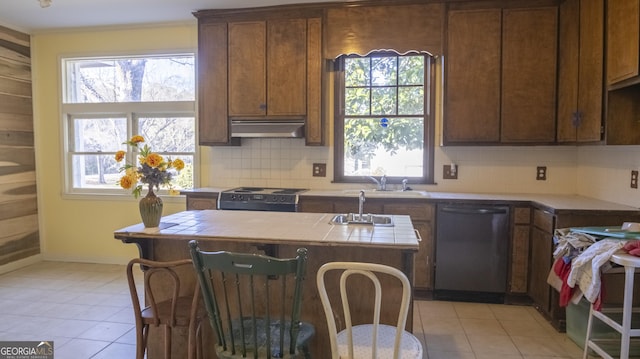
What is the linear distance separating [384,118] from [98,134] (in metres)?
3.30

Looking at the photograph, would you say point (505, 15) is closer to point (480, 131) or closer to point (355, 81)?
point (480, 131)

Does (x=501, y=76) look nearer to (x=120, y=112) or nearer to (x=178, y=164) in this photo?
(x=178, y=164)

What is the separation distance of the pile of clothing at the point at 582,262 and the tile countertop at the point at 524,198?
1.18 ft

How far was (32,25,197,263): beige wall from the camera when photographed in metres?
4.70

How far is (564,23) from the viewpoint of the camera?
354 centimetres

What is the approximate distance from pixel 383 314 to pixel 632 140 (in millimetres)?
2307

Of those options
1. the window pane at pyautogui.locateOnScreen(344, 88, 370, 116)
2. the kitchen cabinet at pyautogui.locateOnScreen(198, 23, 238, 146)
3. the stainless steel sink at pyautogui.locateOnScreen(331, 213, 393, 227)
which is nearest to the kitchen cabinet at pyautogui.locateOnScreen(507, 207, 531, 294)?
Result: the stainless steel sink at pyautogui.locateOnScreen(331, 213, 393, 227)

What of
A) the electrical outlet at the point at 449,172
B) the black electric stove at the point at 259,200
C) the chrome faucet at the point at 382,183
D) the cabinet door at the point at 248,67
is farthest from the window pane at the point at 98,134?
the electrical outlet at the point at 449,172

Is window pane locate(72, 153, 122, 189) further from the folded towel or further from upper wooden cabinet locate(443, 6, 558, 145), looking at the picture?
the folded towel

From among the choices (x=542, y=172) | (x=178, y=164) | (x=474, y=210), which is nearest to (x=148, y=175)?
(x=178, y=164)

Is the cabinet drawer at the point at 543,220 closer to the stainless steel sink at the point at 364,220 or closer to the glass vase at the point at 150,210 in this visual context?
the stainless steel sink at the point at 364,220

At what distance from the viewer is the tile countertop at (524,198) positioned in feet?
9.93

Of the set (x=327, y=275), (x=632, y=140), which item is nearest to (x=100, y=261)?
(x=327, y=275)

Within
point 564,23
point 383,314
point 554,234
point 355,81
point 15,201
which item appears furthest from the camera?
point 15,201
